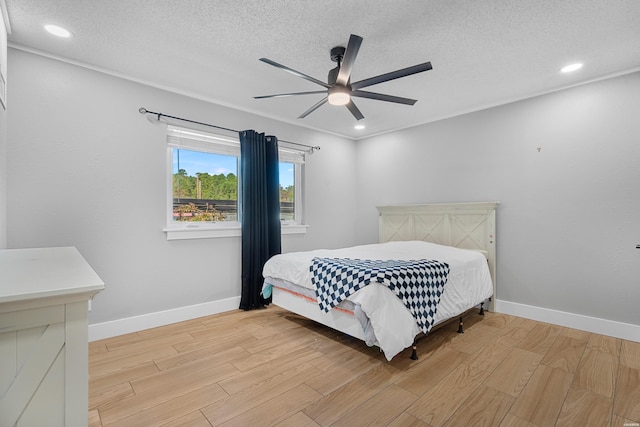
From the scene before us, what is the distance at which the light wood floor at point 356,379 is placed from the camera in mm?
1766

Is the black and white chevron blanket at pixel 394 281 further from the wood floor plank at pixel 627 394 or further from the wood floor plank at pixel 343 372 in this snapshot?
the wood floor plank at pixel 627 394

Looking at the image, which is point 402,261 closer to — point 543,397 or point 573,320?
point 543,397

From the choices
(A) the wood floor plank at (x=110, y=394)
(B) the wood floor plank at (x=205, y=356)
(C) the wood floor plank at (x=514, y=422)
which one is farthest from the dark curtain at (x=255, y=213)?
(C) the wood floor plank at (x=514, y=422)

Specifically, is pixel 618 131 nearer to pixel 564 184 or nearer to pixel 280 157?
pixel 564 184

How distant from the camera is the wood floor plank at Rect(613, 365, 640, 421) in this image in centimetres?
179

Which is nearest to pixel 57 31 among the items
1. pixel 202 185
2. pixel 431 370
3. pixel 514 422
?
→ pixel 202 185

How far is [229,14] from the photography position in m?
2.06

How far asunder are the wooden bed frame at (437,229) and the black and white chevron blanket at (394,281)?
1.05 feet

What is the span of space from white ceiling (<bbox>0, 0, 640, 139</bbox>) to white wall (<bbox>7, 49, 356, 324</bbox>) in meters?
0.21

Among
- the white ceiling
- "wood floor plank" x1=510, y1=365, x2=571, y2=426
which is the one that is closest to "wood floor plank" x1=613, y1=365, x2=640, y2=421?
"wood floor plank" x1=510, y1=365, x2=571, y2=426

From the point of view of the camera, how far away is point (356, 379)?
7.08 ft

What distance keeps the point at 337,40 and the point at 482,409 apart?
2716 millimetres

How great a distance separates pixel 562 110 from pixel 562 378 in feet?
8.71

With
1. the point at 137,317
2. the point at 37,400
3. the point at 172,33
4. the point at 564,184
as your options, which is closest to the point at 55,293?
the point at 37,400
